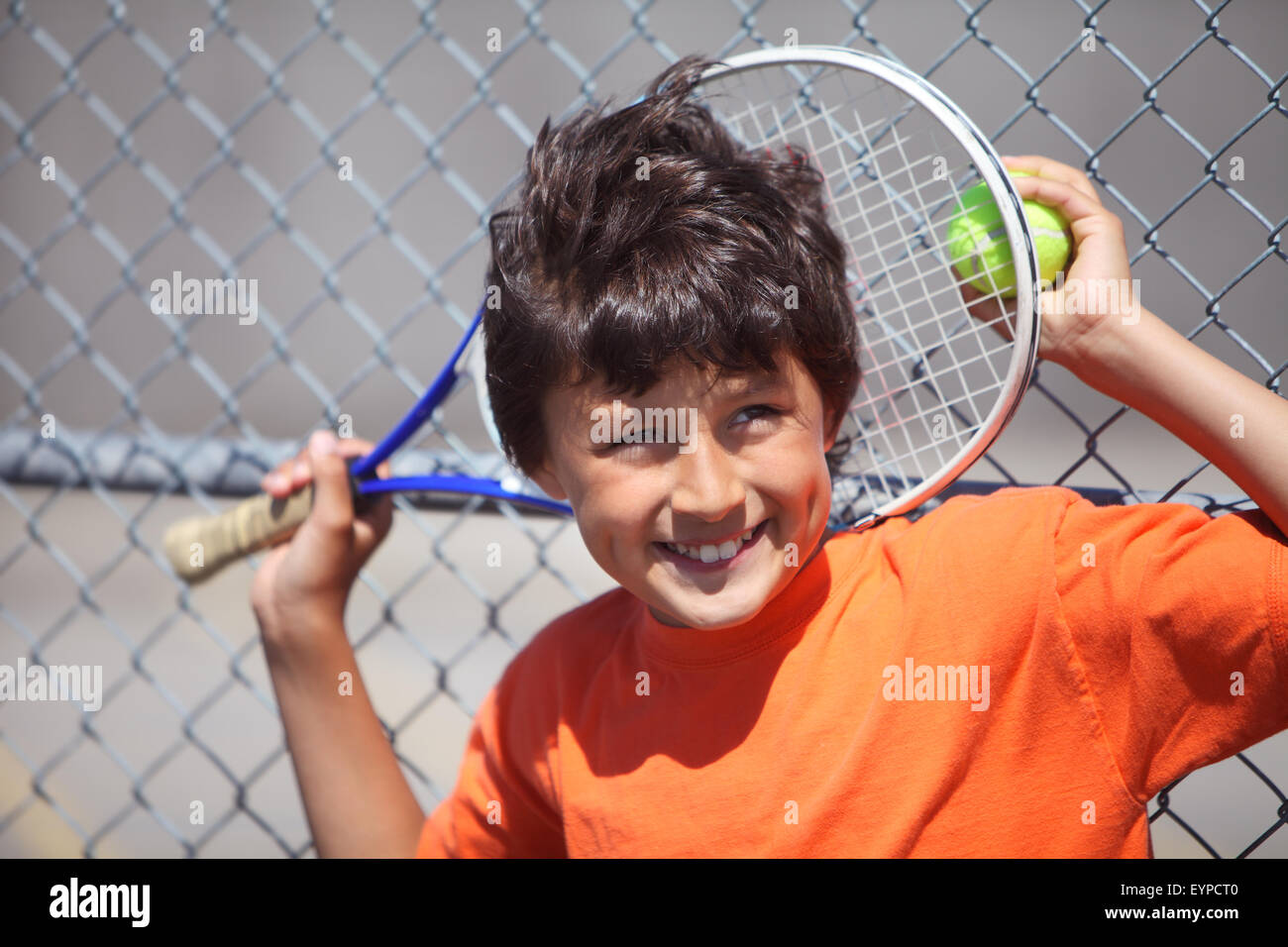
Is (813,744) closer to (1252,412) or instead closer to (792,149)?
(1252,412)

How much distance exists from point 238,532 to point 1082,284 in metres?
1.21

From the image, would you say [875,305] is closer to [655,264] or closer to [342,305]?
[655,264]

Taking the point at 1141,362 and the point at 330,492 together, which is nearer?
the point at 1141,362

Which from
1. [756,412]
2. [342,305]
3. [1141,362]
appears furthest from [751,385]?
[342,305]

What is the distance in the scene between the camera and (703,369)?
1.11 meters

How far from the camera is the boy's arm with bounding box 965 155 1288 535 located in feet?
3.48

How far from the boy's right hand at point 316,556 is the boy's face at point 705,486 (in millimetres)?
489

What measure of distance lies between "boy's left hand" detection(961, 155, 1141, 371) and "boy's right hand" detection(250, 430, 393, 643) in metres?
0.91

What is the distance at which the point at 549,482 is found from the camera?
131 cm

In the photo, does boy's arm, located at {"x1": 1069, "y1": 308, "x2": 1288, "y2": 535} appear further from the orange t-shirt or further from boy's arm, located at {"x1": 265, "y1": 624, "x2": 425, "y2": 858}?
boy's arm, located at {"x1": 265, "y1": 624, "x2": 425, "y2": 858}

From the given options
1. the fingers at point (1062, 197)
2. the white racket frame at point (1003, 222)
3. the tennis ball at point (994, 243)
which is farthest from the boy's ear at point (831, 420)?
the fingers at point (1062, 197)

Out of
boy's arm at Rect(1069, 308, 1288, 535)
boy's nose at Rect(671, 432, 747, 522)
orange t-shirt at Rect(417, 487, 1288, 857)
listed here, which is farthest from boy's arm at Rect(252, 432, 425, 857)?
boy's arm at Rect(1069, 308, 1288, 535)

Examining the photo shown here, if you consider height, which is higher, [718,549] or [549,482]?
[549,482]
